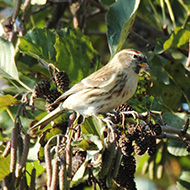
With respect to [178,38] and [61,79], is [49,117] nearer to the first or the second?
[61,79]

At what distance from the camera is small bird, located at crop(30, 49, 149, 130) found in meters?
2.68

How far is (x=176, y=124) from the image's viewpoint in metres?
2.62

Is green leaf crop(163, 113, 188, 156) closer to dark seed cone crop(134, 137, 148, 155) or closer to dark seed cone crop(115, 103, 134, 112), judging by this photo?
dark seed cone crop(115, 103, 134, 112)

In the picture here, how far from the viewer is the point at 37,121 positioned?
269cm

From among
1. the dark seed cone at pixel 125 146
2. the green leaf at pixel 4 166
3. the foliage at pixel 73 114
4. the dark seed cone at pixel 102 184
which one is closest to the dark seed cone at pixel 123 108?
the foliage at pixel 73 114

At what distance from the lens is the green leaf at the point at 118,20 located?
2629 millimetres

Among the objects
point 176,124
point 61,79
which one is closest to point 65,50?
point 61,79

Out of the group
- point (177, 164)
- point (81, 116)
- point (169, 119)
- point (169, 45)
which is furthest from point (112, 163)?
point (177, 164)

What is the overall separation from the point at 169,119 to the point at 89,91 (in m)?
0.61

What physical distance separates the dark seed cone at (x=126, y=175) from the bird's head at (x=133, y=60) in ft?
3.61

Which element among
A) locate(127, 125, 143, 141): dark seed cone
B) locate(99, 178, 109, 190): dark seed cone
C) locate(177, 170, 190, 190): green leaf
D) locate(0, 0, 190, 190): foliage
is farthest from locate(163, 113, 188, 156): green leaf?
locate(99, 178, 109, 190): dark seed cone

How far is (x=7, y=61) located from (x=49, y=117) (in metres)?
0.48

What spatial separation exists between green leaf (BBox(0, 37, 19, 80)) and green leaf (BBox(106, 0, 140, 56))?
633mm

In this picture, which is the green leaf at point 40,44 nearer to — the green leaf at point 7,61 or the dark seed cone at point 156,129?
the green leaf at point 7,61
